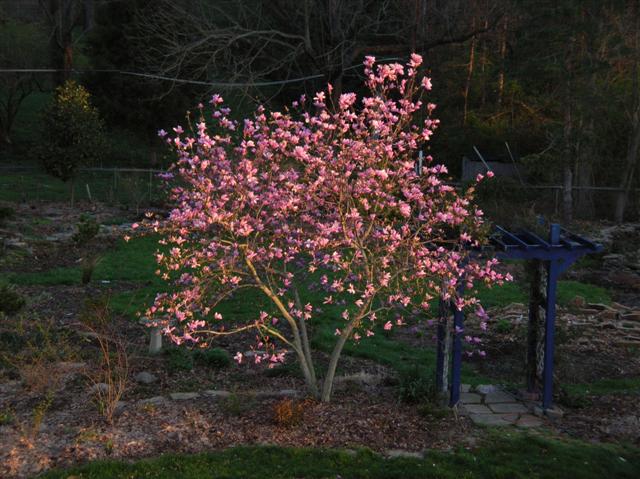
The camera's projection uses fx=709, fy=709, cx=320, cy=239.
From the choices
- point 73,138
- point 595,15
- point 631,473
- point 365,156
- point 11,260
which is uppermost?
point 595,15

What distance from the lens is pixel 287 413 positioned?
605 cm

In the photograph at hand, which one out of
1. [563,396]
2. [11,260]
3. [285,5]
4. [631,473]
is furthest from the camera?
[285,5]

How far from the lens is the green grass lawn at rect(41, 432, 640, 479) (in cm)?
525

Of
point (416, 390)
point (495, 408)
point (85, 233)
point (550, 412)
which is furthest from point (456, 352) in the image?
point (85, 233)

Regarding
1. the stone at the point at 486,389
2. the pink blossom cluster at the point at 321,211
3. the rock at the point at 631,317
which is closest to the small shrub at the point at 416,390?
the stone at the point at 486,389

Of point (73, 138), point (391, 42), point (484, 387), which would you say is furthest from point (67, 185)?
point (484, 387)

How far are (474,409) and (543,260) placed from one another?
162 cm

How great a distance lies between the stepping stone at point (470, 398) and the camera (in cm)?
711

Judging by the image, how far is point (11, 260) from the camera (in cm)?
1338

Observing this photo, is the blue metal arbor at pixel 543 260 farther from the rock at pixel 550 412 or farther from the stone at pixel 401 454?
the stone at pixel 401 454

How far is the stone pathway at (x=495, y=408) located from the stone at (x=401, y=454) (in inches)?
41.2

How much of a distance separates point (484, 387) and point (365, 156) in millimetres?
3014

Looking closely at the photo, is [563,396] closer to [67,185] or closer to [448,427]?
[448,427]

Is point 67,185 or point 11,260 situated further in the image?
point 67,185
